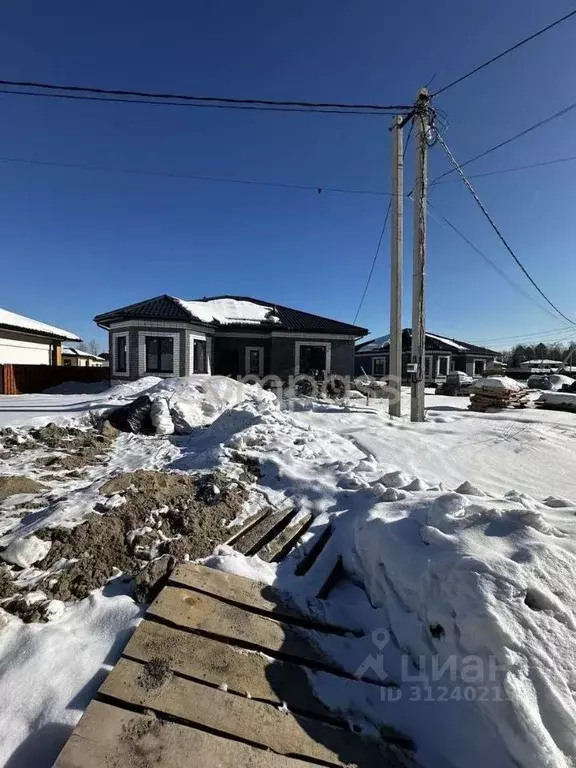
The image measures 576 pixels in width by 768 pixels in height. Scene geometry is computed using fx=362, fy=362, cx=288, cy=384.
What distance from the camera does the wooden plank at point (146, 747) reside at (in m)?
1.63

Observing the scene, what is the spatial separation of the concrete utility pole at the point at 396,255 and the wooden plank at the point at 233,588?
7.43 m

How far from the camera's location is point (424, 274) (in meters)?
9.24

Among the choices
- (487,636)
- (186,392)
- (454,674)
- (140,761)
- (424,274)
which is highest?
(424,274)

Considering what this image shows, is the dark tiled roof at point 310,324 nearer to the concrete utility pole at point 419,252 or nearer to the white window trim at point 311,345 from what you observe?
the white window trim at point 311,345

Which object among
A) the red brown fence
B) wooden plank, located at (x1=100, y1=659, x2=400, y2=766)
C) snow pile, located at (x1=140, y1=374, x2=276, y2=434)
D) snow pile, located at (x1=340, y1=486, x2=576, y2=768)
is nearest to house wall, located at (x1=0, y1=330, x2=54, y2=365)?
the red brown fence

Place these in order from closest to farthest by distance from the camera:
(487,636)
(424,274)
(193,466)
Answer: (487,636)
(193,466)
(424,274)

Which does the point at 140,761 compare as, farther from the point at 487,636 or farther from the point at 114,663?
the point at 487,636

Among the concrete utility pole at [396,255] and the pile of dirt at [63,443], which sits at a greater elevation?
the concrete utility pole at [396,255]

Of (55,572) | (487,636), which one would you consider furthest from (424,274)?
(55,572)

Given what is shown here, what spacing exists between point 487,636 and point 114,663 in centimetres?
210

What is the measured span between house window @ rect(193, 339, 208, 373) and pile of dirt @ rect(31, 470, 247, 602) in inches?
540

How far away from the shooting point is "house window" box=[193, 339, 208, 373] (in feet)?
57.9

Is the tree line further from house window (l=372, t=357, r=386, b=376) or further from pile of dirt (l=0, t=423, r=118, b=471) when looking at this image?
pile of dirt (l=0, t=423, r=118, b=471)

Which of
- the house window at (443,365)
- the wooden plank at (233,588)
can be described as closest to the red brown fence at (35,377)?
the wooden plank at (233,588)
